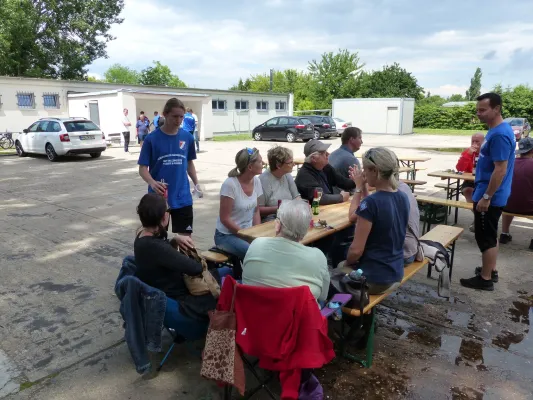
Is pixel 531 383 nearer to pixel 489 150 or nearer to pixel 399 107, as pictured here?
pixel 489 150

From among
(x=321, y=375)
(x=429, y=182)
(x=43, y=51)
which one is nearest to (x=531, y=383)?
(x=321, y=375)

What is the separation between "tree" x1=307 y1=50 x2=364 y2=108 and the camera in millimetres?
42750

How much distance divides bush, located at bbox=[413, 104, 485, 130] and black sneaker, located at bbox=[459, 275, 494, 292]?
32032 mm

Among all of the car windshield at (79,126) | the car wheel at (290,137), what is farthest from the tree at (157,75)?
the car windshield at (79,126)

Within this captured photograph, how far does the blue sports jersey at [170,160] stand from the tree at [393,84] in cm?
3939

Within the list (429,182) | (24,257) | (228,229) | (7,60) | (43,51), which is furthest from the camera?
(43,51)

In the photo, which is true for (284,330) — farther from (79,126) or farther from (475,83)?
(475,83)

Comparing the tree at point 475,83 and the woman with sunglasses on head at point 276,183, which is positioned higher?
the tree at point 475,83

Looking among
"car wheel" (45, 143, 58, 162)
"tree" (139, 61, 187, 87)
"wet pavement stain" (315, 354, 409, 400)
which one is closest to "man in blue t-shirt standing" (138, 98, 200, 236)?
"wet pavement stain" (315, 354, 409, 400)

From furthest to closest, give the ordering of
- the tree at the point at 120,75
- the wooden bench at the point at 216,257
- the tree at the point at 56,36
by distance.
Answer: the tree at the point at 120,75 → the tree at the point at 56,36 → the wooden bench at the point at 216,257

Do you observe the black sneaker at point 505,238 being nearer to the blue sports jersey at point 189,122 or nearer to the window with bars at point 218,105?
the blue sports jersey at point 189,122

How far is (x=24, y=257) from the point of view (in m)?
4.91

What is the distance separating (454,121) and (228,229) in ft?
114

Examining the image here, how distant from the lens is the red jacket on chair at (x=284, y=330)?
209cm
